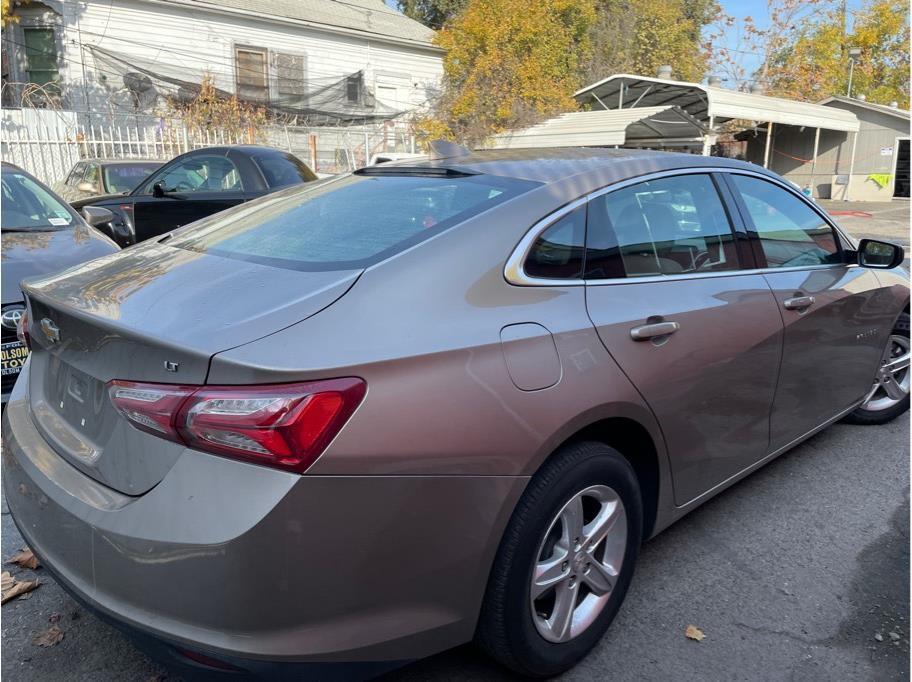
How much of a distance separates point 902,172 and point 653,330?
28.5 meters

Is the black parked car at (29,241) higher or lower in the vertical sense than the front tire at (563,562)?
higher

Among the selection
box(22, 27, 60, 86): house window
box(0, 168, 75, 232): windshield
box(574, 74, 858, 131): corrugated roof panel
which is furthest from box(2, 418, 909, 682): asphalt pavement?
box(22, 27, 60, 86): house window

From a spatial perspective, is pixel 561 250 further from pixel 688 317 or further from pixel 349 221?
pixel 349 221

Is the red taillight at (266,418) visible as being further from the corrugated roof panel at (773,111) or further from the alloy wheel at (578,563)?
the corrugated roof panel at (773,111)

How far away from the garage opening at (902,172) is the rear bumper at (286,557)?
2902 centimetres

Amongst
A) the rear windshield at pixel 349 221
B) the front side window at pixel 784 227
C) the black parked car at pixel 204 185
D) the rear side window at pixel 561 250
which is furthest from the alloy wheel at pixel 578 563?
the black parked car at pixel 204 185

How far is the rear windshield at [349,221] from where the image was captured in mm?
2281

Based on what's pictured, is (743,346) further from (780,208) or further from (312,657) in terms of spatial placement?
(312,657)

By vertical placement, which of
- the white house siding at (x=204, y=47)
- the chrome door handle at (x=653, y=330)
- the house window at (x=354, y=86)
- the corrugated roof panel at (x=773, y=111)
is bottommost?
the chrome door handle at (x=653, y=330)

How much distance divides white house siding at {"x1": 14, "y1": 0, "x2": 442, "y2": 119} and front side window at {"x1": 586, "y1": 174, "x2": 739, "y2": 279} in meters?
17.8

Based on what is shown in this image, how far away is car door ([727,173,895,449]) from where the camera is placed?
3.36 metres

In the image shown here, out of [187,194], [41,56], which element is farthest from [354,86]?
[187,194]

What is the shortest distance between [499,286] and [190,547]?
108cm

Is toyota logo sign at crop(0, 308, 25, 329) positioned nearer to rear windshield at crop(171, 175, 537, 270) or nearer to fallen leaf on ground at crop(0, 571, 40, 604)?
fallen leaf on ground at crop(0, 571, 40, 604)
